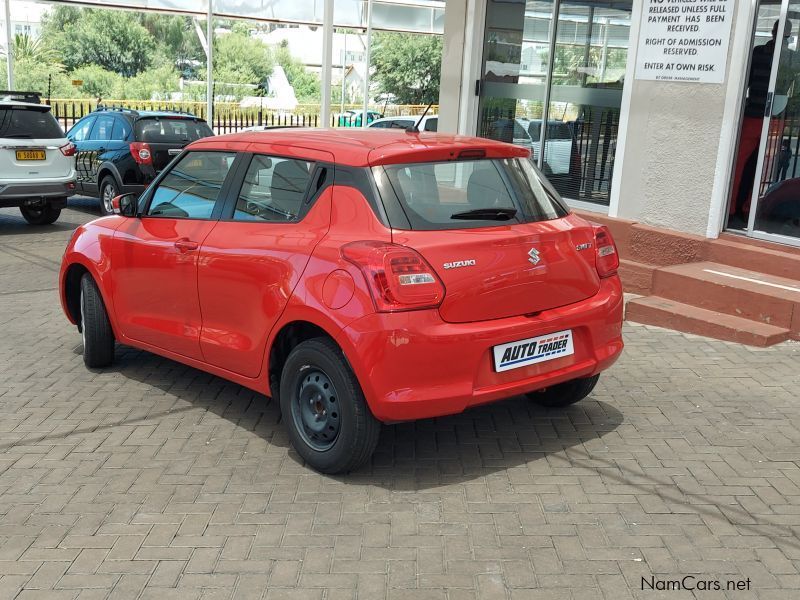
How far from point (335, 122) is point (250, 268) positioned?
30.3 meters

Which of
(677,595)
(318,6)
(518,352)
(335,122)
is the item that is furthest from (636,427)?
(335,122)

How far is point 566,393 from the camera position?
5656 mm

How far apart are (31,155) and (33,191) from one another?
0.51m

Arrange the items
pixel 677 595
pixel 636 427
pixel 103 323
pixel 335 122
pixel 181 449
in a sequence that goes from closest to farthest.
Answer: pixel 677 595 < pixel 181 449 < pixel 636 427 < pixel 103 323 < pixel 335 122

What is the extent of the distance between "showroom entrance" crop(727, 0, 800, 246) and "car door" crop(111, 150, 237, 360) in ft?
16.8

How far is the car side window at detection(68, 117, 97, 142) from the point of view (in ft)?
Answer: 49.6

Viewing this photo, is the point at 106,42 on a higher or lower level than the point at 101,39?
lower

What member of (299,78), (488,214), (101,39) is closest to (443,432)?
(488,214)

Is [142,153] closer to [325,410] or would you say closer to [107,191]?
[107,191]

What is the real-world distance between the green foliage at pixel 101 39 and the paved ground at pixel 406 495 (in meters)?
46.9

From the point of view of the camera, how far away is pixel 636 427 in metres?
5.47

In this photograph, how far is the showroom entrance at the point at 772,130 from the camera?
7.95m

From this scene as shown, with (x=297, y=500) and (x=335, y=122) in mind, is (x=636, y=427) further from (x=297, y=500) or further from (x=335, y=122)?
(x=335, y=122)

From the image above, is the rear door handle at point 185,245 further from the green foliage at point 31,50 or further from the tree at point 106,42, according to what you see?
the tree at point 106,42
